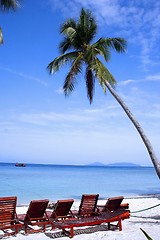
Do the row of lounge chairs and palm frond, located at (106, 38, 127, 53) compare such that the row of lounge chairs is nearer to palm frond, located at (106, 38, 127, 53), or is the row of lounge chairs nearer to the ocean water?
palm frond, located at (106, 38, 127, 53)

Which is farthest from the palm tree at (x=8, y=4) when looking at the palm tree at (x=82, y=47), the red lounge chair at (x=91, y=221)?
the red lounge chair at (x=91, y=221)

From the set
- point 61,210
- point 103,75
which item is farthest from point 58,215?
point 103,75

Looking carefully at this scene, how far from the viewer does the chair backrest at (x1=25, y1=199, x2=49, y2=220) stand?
318 inches

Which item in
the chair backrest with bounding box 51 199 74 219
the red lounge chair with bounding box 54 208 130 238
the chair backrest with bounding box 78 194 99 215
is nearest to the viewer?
the red lounge chair with bounding box 54 208 130 238

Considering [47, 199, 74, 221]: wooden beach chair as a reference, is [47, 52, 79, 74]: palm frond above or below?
above

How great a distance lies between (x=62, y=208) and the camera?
861 cm

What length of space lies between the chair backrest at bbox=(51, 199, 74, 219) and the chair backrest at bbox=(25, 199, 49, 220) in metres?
0.36

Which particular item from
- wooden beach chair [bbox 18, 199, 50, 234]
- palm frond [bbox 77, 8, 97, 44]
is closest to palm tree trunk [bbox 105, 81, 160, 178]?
palm frond [bbox 77, 8, 97, 44]

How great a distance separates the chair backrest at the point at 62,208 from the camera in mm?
8477

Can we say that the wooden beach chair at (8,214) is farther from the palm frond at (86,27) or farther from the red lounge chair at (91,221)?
the palm frond at (86,27)

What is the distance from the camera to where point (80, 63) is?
49.2 ft

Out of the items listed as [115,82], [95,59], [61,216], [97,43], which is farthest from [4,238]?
[97,43]

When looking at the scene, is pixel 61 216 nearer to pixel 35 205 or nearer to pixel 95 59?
pixel 35 205

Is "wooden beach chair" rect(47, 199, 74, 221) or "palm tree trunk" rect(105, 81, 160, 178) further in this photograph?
"palm tree trunk" rect(105, 81, 160, 178)
